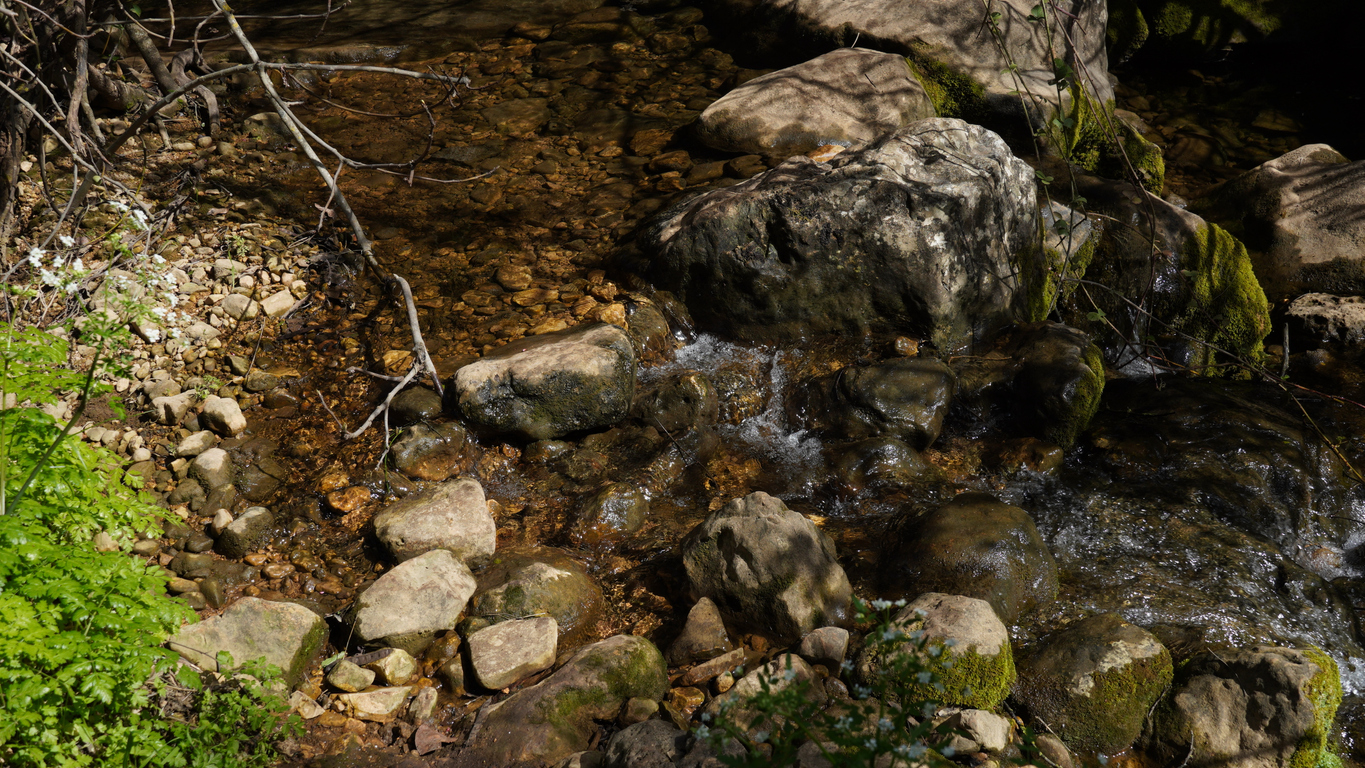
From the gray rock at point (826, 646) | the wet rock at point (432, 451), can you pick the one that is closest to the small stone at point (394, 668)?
the wet rock at point (432, 451)

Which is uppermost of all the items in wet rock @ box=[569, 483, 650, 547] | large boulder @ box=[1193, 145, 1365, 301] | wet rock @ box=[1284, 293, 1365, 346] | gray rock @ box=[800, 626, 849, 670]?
large boulder @ box=[1193, 145, 1365, 301]

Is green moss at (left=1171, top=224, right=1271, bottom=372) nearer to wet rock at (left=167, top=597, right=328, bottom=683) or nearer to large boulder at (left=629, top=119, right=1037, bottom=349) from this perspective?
large boulder at (left=629, top=119, right=1037, bottom=349)

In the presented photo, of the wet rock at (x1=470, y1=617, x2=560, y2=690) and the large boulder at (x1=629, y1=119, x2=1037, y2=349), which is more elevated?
the large boulder at (x1=629, y1=119, x2=1037, y2=349)

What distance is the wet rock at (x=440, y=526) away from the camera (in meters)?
3.56

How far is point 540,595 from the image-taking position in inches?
134

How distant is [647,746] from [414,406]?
2279 millimetres

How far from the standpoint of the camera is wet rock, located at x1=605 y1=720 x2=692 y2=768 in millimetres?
A: 2512

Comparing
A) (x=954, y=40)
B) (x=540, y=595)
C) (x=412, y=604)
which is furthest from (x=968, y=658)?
(x=954, y=40)

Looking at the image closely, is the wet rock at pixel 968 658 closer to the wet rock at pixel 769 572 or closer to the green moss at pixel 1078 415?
the wet rock at pixel 769 572

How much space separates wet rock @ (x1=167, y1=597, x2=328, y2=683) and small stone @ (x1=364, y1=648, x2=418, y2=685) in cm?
25

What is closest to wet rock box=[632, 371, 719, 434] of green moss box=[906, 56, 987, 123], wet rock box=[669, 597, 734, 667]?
wet rock box=[669, 597, 734, 667]

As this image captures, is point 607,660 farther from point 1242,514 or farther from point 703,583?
point 1242,514

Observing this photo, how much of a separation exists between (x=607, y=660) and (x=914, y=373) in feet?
7.64

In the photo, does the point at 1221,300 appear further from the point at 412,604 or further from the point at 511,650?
the point at 412,604
